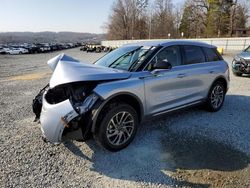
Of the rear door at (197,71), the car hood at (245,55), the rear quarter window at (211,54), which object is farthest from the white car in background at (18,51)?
the rear door at (197,71)

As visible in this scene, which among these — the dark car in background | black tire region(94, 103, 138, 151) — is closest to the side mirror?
black tire region(94, 103, 138, 151)

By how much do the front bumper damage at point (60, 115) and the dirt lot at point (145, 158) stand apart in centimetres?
48

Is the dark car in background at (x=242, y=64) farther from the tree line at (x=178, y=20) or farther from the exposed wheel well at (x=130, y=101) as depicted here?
the tree line at (x=178, y=20)

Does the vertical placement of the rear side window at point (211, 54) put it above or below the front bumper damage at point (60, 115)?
above

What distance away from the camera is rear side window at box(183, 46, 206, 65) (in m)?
5.31

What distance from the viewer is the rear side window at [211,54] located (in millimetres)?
5917

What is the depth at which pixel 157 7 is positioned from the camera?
7950cm

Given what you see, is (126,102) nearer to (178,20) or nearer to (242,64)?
(242,64)

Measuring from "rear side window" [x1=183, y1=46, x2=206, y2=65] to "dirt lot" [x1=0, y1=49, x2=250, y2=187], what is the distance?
1239mm

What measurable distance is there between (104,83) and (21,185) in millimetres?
1742

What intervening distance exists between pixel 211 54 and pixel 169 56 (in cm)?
161

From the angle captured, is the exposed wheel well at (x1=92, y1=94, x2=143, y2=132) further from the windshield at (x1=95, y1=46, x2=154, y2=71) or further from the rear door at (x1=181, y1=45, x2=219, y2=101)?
the rear door at (x1=181, y1=45, x2=219, y2=101)

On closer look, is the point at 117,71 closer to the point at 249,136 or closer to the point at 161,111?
the point at 161,111

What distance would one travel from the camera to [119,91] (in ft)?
12.9
